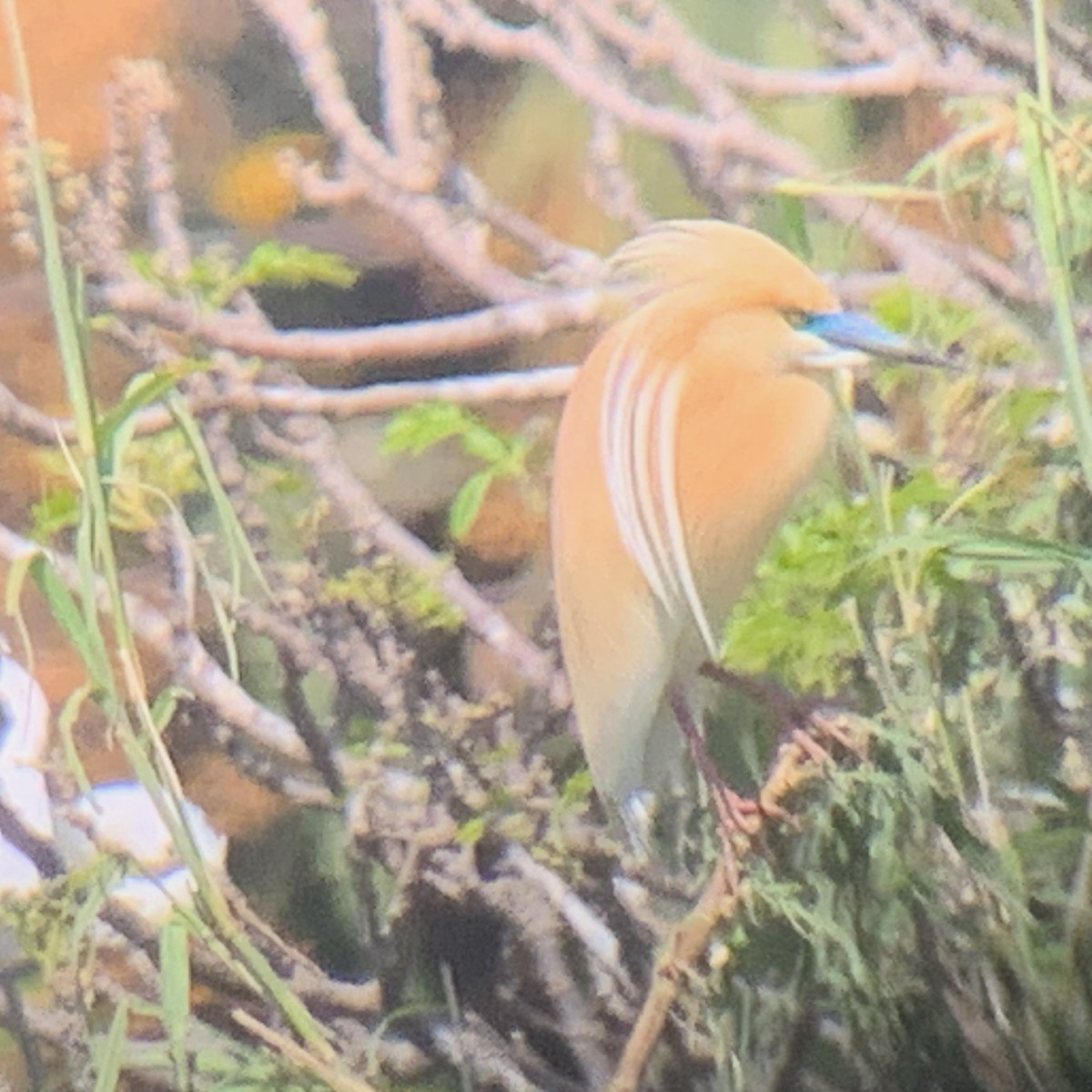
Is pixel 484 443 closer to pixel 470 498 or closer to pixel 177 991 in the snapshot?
pixel 470 498

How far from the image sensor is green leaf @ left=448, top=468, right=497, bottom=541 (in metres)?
0.77

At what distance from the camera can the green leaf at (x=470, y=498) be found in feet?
2.52

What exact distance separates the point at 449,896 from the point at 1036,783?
38cm

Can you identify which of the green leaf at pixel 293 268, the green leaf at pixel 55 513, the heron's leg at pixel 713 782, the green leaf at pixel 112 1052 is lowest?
the green leaf at pixel 112 1052

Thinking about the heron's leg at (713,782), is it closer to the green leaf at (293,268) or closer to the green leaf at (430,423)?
the green leaf at (430,423)

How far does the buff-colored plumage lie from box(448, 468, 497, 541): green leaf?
43 millimetres

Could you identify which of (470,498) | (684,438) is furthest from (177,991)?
(684,438)

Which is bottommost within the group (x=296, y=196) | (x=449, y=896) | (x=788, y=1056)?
(x=788, y=1056)

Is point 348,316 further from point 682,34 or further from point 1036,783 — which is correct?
point 1036,783

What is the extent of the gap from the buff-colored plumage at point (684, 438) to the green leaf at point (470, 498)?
0.14 feet

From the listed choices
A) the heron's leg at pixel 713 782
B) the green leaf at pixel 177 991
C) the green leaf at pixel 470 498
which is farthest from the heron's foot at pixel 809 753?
the green leaf at pixel 177 991

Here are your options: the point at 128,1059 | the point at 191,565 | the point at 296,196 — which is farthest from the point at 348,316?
the point at 128,1059

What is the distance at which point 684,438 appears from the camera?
772mm

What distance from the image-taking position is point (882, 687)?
788 millimetres
